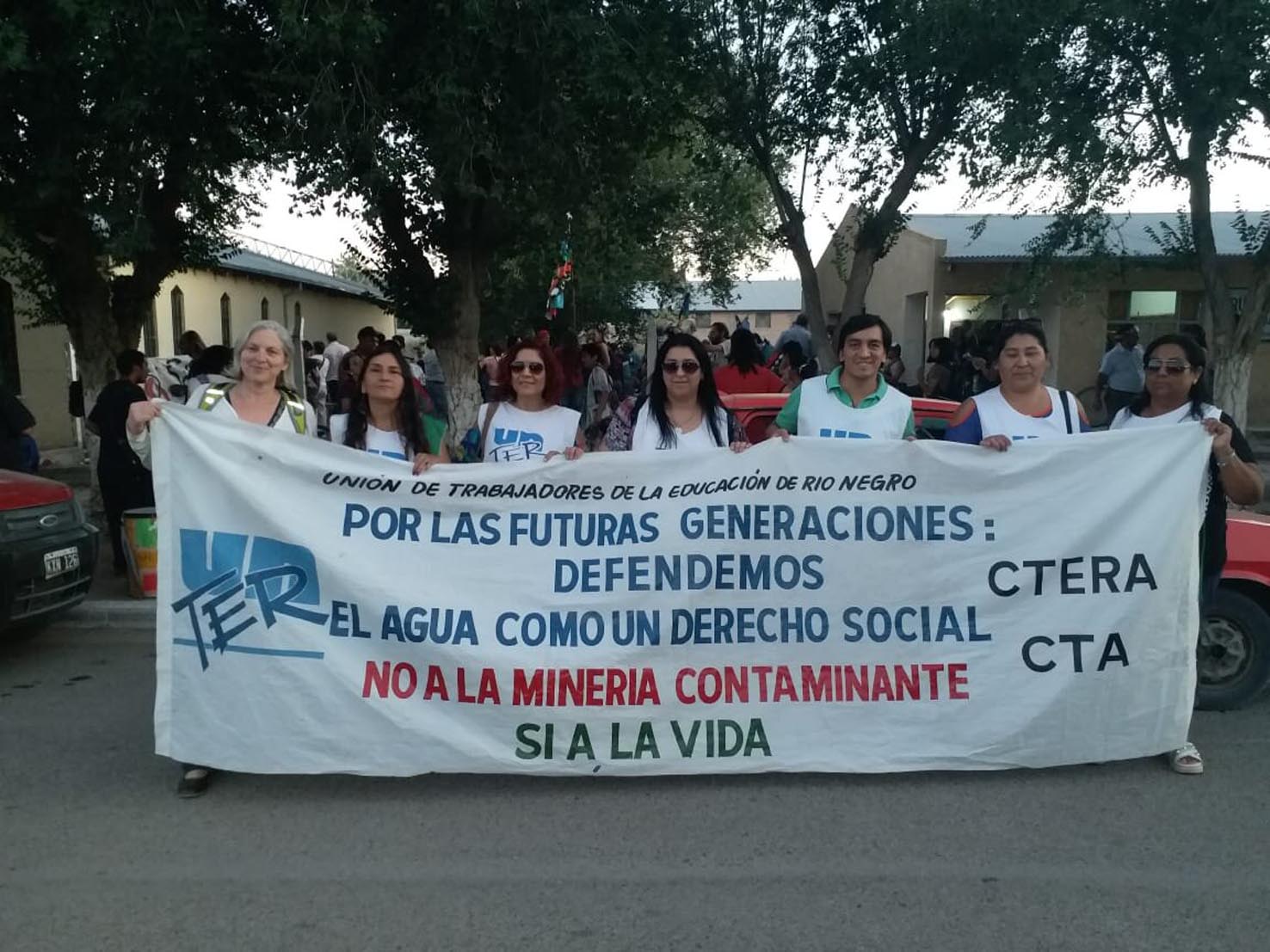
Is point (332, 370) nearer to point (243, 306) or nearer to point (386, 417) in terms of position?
point (386, 417)

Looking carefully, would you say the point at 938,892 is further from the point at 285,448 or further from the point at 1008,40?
the point at 1008,40

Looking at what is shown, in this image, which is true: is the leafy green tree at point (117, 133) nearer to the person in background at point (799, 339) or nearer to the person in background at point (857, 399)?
the person in background at point (857, 399)

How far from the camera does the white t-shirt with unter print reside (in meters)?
4.70

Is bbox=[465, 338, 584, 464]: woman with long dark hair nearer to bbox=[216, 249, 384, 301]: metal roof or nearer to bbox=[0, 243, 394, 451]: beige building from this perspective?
bbox=[0, 243, 394, 451]: beige building

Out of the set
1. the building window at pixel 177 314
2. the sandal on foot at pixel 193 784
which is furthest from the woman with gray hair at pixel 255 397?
the building window at pixel 177 314

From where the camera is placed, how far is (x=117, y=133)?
845 centimetres

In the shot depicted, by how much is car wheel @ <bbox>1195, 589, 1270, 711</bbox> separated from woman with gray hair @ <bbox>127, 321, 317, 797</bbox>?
4.25 meters

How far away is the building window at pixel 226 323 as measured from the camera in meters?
26.6

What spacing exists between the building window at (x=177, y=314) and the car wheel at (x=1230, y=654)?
2265 centimetres

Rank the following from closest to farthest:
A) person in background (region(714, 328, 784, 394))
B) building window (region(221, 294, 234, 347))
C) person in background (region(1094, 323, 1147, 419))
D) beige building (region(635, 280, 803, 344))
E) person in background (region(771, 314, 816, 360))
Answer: person in background (region(714, 328, 784, 394)) < person in background (region(771, 314, 816, 360)) < person in background (region(1094, 323, 1147, 419)) < building window (region(221, 294, 234, 347)) < beige building (region(635, 280, 803, 344))

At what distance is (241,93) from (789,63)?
17.1 ft

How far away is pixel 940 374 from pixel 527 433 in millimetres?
9941

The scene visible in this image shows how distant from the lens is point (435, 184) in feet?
28.0

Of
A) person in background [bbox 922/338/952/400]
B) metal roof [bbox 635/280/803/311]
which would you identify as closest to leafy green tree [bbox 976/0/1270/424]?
person in background [bbox 922/338/952/400]
